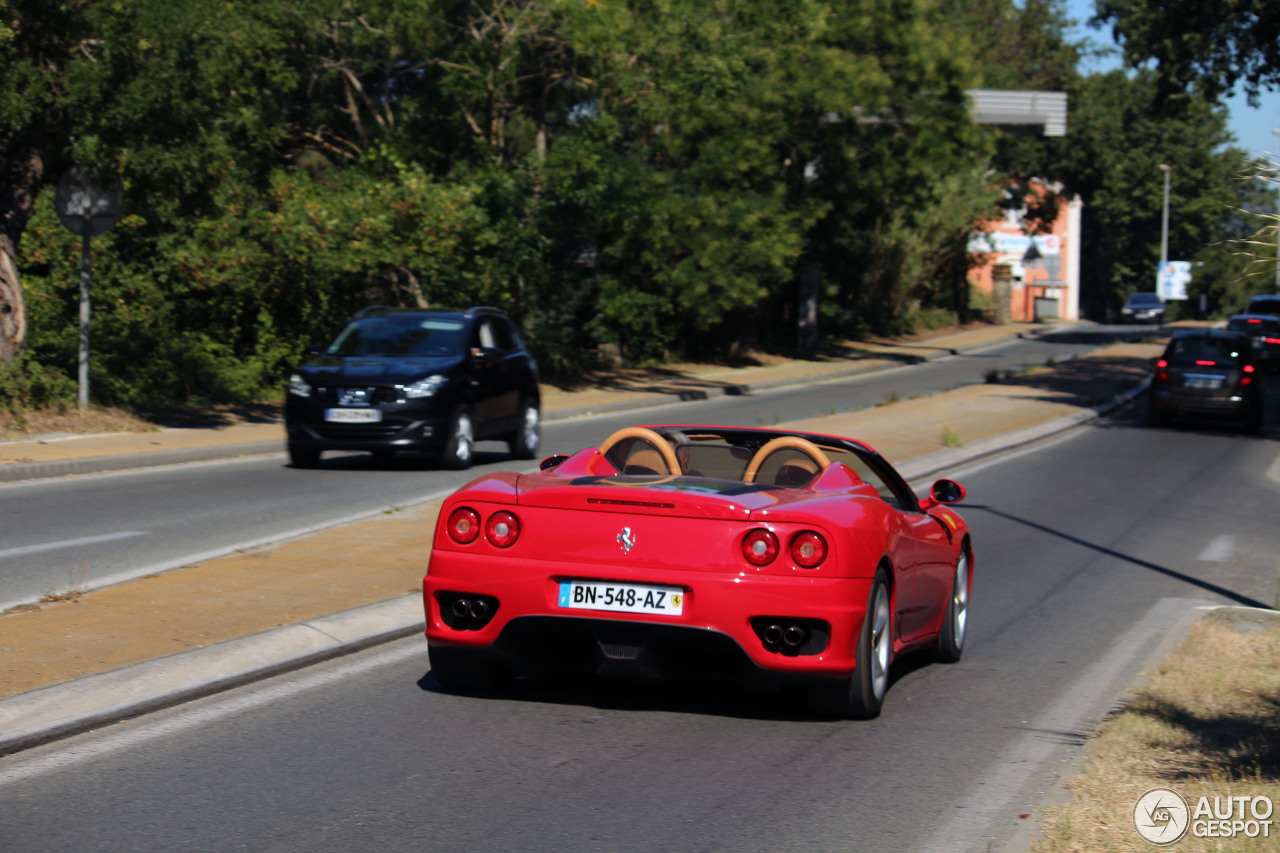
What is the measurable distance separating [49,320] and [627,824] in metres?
22.8

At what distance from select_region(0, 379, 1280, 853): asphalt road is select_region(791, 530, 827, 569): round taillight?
2.57 ft

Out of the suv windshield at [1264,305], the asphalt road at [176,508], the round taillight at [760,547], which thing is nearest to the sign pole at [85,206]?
the asphalt road at [176,508]

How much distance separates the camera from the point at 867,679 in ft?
19.9

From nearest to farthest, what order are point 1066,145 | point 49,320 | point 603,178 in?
1. point 49,320
2. point 603,178
3. point 1066,145

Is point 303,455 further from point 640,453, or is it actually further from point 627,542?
point 627,542

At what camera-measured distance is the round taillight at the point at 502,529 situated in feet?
19.4

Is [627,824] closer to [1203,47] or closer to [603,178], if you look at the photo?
[603,178]

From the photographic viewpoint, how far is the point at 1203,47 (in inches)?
1266

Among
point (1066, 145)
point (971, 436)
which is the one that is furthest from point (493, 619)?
point (1066, 145)

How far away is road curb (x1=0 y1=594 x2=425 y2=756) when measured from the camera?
18.3 feet

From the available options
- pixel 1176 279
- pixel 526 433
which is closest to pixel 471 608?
pixel 526 433

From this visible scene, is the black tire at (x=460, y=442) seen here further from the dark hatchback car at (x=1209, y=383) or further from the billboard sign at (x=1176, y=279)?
the billboard sign at (x=1176, y=279)

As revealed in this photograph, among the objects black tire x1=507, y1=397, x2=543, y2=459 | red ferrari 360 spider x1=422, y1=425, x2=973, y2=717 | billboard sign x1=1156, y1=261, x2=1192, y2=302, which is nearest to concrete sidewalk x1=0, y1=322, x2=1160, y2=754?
red ferrari 360 spider x1=422, y1=425, x2=973, y2=717

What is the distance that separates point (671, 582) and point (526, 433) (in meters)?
12.6
